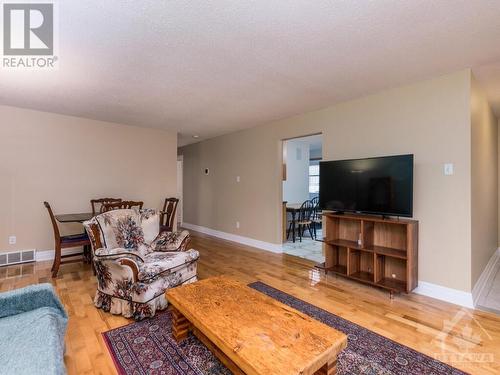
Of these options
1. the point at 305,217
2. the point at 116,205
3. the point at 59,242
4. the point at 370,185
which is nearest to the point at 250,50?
the point at 370,185

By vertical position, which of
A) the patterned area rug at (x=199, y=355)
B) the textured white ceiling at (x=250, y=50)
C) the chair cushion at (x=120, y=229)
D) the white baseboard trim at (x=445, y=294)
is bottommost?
the patterned area rug at (x=199, y=355)

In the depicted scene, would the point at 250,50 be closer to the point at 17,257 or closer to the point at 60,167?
the point at 60,167

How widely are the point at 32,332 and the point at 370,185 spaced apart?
3146 mm

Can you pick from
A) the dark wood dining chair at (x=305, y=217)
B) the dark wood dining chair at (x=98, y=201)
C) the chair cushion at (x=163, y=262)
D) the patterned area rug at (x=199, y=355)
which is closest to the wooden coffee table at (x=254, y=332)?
the patterned area rug at (x=199, y=355)

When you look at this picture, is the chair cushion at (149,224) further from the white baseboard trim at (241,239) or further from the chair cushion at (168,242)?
the white baseboard trim at (241,239)

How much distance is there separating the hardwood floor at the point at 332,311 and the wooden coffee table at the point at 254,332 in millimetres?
652

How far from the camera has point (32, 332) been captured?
4.48ft

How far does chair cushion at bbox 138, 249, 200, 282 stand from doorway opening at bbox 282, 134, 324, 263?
91.1 inches

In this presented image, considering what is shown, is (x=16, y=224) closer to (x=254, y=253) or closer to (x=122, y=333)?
(x=122, y=333)

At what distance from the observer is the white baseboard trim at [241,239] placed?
4.68 m

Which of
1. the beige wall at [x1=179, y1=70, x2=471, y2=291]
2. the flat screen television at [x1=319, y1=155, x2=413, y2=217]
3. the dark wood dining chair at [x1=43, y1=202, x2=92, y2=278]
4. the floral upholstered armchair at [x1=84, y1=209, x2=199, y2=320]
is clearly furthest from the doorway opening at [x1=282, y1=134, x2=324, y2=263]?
the dark wood dining chair at [x1=43, y1=202, x2=92, y2=278]

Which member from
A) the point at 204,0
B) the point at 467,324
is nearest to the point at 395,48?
the point at 204,0

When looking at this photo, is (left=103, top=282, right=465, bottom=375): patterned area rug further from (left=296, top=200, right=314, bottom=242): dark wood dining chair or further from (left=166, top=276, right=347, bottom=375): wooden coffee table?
(left=296, top=200, right=314, bottom=242): dark wood dining chair

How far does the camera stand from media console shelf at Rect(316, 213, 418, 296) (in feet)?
9.02
